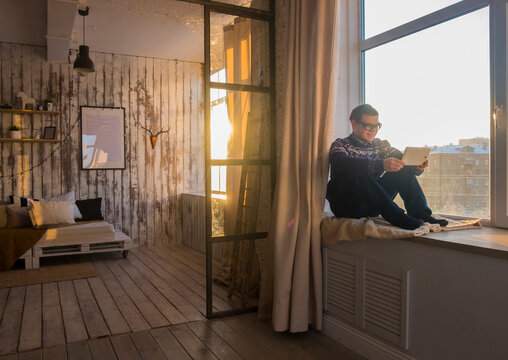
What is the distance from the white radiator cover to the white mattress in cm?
336

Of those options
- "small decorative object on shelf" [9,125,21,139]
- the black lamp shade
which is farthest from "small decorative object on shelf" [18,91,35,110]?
the black lamp shade

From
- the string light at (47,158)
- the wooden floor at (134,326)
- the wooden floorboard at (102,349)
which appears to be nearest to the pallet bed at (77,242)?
the wooden floor at (134,326)

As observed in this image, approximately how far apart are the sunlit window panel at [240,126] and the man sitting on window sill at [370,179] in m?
0.78

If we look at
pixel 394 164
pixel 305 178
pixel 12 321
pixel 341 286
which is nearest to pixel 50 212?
pixel 12 321

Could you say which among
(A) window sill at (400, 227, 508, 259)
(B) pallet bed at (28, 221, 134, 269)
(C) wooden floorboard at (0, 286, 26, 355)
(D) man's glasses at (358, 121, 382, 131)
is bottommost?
(C) wooden floorboard at (0, 286, 26, 355)

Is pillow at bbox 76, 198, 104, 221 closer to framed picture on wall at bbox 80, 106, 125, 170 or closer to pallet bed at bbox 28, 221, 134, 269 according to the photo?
pallet bed at bbox 28, 221, 134, 269

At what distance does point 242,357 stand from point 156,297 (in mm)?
1465

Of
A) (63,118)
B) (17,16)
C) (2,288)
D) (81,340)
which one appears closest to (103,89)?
(63,118)

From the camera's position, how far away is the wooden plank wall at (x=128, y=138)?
5.64 m

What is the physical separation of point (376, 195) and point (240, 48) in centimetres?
163

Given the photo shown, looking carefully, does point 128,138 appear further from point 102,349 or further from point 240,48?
point 102,349

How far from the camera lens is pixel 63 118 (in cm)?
583

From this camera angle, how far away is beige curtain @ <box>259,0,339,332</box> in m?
2.79

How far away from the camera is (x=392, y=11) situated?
299cm
